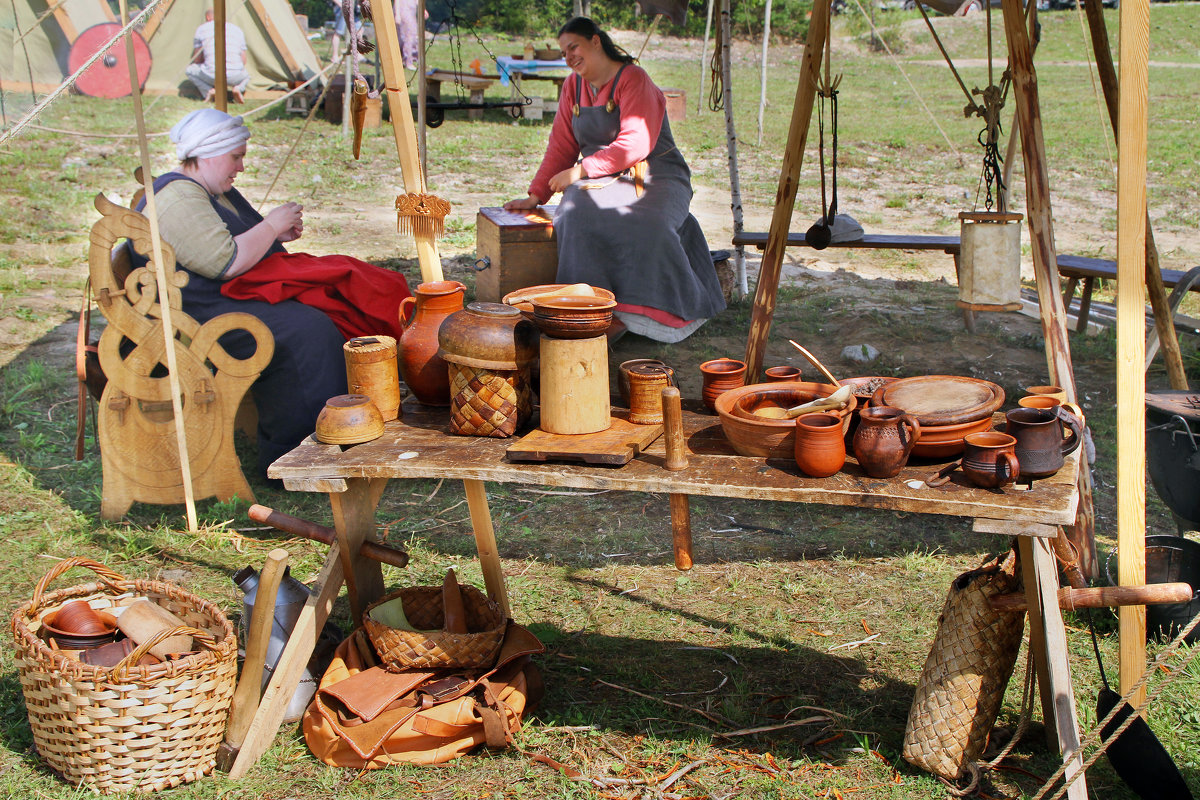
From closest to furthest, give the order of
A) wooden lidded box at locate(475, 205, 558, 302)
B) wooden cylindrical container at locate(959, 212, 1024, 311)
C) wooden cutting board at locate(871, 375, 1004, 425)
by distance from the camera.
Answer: wooden cutting board at locate(871, 375, 1004, 425) < wooden cylindrical container at locate(959, 212, 1024, 311) < wooden lidded box at locate(475, 205, 558, 302)

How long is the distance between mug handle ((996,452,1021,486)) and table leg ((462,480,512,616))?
1.43 meters

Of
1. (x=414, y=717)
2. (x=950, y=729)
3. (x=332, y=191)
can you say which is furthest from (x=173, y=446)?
(x=332, y=191)

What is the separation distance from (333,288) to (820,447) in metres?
2.73

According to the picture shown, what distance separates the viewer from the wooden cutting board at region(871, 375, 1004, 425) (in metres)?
2.26

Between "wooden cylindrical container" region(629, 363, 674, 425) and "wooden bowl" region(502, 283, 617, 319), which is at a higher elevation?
"wooden bowl" region(502, 283, 617, 319)

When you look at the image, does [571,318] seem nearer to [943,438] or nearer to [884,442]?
[884,442]

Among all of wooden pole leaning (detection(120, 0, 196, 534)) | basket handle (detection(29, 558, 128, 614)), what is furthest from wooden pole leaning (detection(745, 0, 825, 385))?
wooden pole leaning (detection(120, 0, 196, 534))

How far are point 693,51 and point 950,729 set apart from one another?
2027cm

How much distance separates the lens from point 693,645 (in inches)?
120

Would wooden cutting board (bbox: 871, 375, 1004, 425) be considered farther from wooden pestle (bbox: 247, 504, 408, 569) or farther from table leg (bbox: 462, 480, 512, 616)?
wooden pestle (bbox: 247, 504, 408, 569)

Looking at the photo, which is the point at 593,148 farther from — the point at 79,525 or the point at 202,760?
the point at 202,760

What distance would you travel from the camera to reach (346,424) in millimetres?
2500

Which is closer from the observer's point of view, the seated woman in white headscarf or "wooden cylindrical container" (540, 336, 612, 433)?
"wooden cylindrical container" (540, 336, 612, 433)

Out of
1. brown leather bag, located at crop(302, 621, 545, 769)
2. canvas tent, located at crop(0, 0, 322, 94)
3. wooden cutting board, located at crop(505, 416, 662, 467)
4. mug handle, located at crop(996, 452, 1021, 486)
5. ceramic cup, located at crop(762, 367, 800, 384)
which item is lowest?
brown leather bag, located at crop(302, 621, 545, 769)
